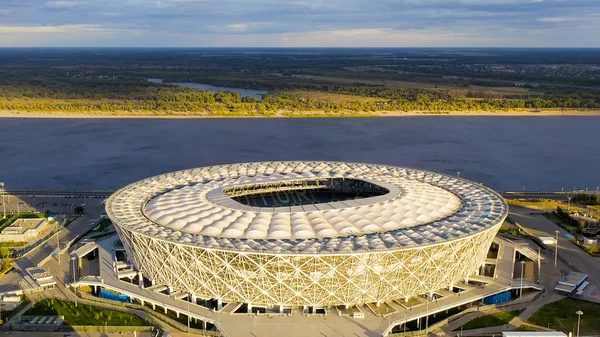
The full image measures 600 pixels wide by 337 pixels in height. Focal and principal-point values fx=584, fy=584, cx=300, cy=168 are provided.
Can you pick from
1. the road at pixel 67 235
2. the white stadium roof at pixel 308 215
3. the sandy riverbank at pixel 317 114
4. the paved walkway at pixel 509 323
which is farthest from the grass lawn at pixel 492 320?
the sandy riverbank at pixel 317 114

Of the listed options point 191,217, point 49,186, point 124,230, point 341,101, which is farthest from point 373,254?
point 341,101

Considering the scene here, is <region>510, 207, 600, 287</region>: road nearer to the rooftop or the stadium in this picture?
the stadium

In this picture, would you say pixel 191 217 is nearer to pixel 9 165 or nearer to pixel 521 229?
pixel 521 229

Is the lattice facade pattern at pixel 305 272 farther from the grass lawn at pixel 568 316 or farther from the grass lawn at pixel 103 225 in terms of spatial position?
the grass lawn at pixel 103 225

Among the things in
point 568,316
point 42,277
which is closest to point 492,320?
point 568,316

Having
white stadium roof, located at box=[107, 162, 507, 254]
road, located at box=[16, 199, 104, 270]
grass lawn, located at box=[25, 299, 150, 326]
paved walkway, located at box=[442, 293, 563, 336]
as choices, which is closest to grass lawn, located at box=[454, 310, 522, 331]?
paved walkway, located at box=[442, 293, 563, 336]
